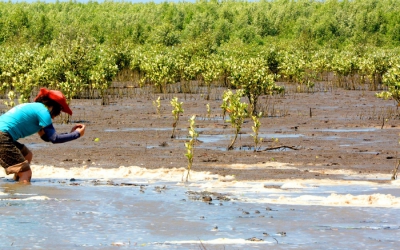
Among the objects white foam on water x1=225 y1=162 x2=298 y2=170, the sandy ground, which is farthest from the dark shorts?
white foam on water x1=225 y1=162 x2=298 y2=170

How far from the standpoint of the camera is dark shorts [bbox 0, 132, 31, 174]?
989 cm

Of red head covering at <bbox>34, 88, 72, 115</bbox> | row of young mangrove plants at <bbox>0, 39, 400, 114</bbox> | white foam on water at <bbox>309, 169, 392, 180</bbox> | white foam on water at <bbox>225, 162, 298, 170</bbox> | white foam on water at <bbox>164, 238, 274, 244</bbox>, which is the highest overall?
red head covering at <bbox>34, 88, 72, 115</bbox>

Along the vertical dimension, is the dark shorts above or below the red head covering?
below

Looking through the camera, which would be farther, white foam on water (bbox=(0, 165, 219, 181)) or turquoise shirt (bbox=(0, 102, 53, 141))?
white foam on water (bbox=(0, 165, 219, 181))

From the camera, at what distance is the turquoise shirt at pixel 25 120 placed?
9391mm

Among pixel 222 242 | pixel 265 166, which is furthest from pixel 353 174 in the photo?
pixel 222 242

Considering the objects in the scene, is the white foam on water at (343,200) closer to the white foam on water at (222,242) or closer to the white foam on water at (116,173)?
the white foam on water at (222,242)

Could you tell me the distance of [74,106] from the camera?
27578mm

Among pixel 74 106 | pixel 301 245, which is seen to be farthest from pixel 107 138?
pixel 301 245

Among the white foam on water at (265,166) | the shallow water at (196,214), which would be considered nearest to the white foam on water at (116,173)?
the shallow water at (196,214)

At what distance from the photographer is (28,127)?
9.77m

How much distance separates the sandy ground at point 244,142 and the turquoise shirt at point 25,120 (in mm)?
3243

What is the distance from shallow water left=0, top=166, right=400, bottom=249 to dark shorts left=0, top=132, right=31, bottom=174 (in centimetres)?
24

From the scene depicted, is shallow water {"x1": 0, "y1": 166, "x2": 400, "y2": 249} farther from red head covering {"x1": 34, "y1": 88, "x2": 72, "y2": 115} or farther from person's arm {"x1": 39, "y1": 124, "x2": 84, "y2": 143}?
red head covering {"x1": 34, "y1": 88, "x2": 72, "y2": 115}
